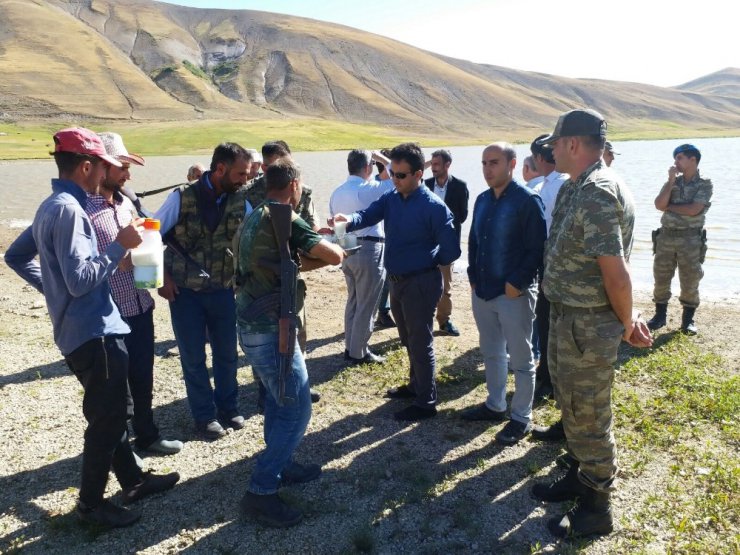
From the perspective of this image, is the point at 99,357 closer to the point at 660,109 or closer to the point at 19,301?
the point at 19,301

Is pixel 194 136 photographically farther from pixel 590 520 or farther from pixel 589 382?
pixel 590 520

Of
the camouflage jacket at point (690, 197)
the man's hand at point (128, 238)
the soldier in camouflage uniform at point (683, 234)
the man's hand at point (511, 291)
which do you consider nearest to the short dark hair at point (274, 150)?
the man's hand at point (128, 238)

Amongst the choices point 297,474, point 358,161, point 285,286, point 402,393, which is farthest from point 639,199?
point 285,286

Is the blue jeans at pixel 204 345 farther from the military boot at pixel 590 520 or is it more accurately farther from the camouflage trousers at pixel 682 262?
the camouflage trousers at pixel 682 262

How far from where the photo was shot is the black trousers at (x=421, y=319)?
17.9 feet

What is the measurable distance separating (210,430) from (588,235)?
3.90 metres

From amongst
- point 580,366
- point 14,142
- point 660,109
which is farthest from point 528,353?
point 660,109

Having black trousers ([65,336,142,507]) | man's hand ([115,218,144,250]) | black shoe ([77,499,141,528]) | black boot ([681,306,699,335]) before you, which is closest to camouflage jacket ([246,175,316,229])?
man's hand ([115,218,144,250])

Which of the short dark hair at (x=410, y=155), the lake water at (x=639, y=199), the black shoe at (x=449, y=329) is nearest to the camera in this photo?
the short dark hair at (x=410, y=155)

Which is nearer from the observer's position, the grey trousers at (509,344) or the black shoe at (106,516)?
the black shoe at (106,516)

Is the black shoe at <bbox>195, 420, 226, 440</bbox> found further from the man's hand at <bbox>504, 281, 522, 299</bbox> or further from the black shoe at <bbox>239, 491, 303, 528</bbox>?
the man's hand at <bbox>504, 281, 522, 299</bbox>

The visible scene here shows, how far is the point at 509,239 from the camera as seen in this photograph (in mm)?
5035

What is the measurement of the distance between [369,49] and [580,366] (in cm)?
19235

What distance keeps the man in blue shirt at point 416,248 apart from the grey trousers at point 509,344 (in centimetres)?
50
